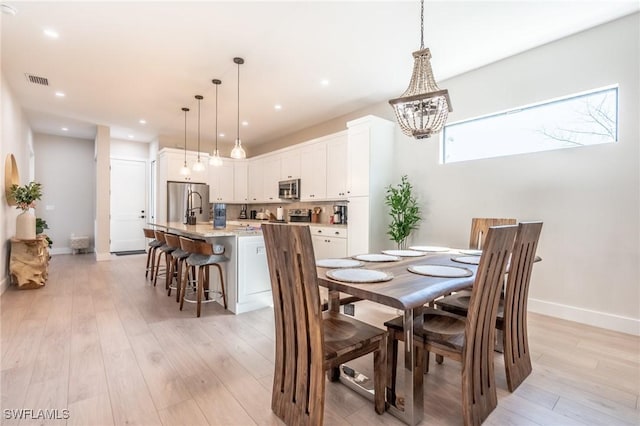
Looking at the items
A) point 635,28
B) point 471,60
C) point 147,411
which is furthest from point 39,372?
point 635,28

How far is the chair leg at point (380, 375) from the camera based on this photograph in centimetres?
159

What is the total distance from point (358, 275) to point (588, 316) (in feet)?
9.31

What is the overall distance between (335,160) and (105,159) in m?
4.92

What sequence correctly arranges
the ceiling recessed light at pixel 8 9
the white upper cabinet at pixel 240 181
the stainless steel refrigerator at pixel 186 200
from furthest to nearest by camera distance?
the white upper cabinet at pixel 240 181, the stainless steel refrigerator at pixel 186 200, the ceiling recessed light at pixel 8 9

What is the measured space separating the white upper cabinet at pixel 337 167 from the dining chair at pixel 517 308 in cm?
307

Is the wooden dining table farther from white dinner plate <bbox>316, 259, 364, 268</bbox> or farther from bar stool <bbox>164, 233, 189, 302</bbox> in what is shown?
bar stool <bbox>164, 233, 189, 302</bbox>

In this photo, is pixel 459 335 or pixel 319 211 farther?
pixel 319 211

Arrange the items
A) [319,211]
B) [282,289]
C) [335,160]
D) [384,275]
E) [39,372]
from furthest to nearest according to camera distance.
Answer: [319,211]
[335,160]
[39,372]
[384,275]
[282,289]

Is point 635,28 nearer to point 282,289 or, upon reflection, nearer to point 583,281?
point 583,281

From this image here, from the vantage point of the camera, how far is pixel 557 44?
304cm

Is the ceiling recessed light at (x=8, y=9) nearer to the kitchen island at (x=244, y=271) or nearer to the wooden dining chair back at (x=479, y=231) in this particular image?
the kitchen island at (x=244, y=271)

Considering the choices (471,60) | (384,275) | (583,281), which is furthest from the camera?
(471,60)

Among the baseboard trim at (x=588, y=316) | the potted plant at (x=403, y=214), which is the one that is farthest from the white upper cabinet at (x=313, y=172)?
the baseboard trim at (x=588, y=316)

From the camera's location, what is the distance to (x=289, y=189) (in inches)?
234
